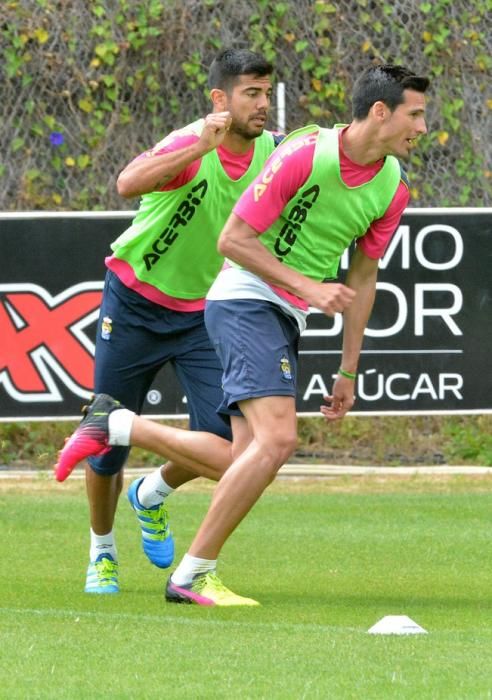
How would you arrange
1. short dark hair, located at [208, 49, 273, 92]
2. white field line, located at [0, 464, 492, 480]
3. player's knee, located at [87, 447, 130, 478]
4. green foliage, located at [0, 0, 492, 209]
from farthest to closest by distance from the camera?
1. green foliage, located at [0, 0, 492, 209]
2. white field line, located at [0, 464, 492, 480]
3. player's knee, located at [87, 447, 130, 478]
4. short dark hair, located at [208, 49, 273, 92]

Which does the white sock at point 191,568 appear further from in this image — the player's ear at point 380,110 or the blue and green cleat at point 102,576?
the player's ear at point 380,110

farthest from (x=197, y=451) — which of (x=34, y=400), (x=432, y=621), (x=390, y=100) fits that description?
(x=34, y=400)

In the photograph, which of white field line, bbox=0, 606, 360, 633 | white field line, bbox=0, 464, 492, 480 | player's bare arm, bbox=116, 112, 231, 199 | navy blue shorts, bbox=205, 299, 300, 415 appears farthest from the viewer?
white field line, bbox=0, 464, 492, 480

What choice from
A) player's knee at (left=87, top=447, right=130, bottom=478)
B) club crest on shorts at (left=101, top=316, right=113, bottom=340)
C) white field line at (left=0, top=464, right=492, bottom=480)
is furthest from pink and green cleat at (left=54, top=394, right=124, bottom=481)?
white field line at (left=0, top=464, right=492, bottom=480)

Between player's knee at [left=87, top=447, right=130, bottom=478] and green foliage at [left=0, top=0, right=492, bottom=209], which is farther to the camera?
green foliage at [left=0, top=0, right=492, bottom=209]

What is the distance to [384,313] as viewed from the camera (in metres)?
10.4

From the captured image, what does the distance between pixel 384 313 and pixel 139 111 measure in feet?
8.47

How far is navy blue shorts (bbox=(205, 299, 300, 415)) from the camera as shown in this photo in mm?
5898

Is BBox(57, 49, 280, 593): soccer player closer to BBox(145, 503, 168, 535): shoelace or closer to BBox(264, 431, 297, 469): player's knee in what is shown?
BBox(145, 503, 168, 535): shoelace

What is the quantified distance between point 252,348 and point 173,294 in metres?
0.77

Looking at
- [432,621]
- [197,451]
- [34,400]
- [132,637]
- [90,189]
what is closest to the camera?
[132,637]

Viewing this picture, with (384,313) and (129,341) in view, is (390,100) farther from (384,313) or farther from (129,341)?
(384,313)

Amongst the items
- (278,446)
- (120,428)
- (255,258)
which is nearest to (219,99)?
(255,258)

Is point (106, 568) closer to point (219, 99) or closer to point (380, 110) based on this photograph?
point (219, 99)
